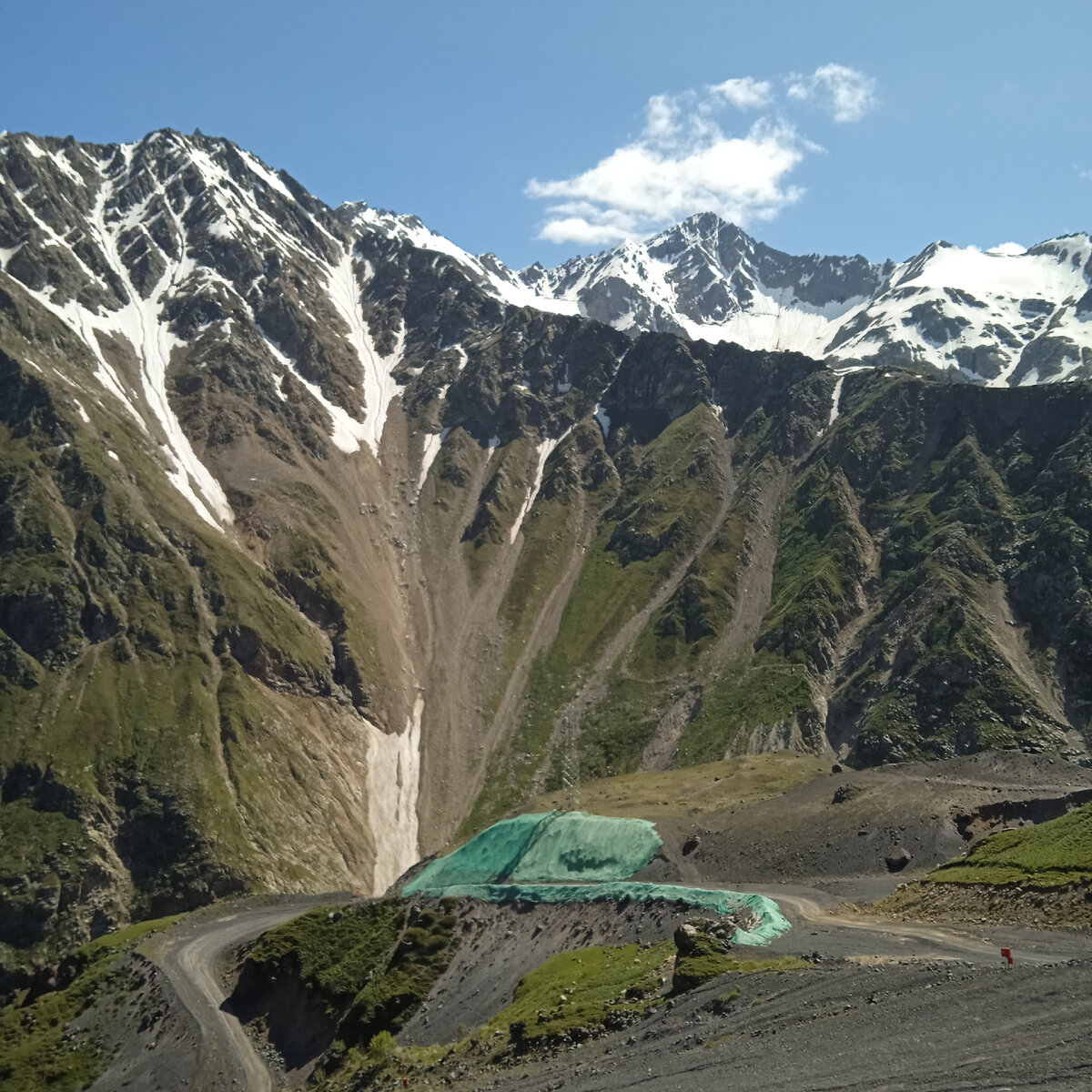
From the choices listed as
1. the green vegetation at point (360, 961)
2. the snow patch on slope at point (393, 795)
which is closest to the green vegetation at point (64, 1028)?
the green vegetation at point (360, 961)

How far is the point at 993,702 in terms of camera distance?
491 ft

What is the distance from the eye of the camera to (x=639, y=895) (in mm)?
58156

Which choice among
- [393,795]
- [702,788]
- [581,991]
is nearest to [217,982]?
[581,991]

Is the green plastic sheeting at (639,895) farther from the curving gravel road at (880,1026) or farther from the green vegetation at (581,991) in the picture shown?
the green vegetation at (581,991)

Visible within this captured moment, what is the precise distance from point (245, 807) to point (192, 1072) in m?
94.2

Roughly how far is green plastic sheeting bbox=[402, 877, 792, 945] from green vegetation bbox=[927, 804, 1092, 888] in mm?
10863

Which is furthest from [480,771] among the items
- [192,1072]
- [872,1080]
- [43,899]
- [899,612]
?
[872,1080]

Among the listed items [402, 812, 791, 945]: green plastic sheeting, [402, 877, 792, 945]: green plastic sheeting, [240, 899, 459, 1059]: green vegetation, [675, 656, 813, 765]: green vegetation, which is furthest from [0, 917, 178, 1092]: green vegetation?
[675, 656, 813, 765]: green vegetation

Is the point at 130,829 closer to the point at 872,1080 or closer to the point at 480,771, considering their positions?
the point at 480,771

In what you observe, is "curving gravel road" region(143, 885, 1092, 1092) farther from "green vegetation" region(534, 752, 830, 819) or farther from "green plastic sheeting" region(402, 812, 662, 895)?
"green vegetation" region(534, 752, 830, 819)

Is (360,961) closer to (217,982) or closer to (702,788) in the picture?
(217,982)

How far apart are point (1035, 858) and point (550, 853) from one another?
123ft

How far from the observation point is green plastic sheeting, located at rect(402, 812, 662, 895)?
72.2m

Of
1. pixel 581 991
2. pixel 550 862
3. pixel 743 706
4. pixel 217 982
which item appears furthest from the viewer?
pixel 743 706
